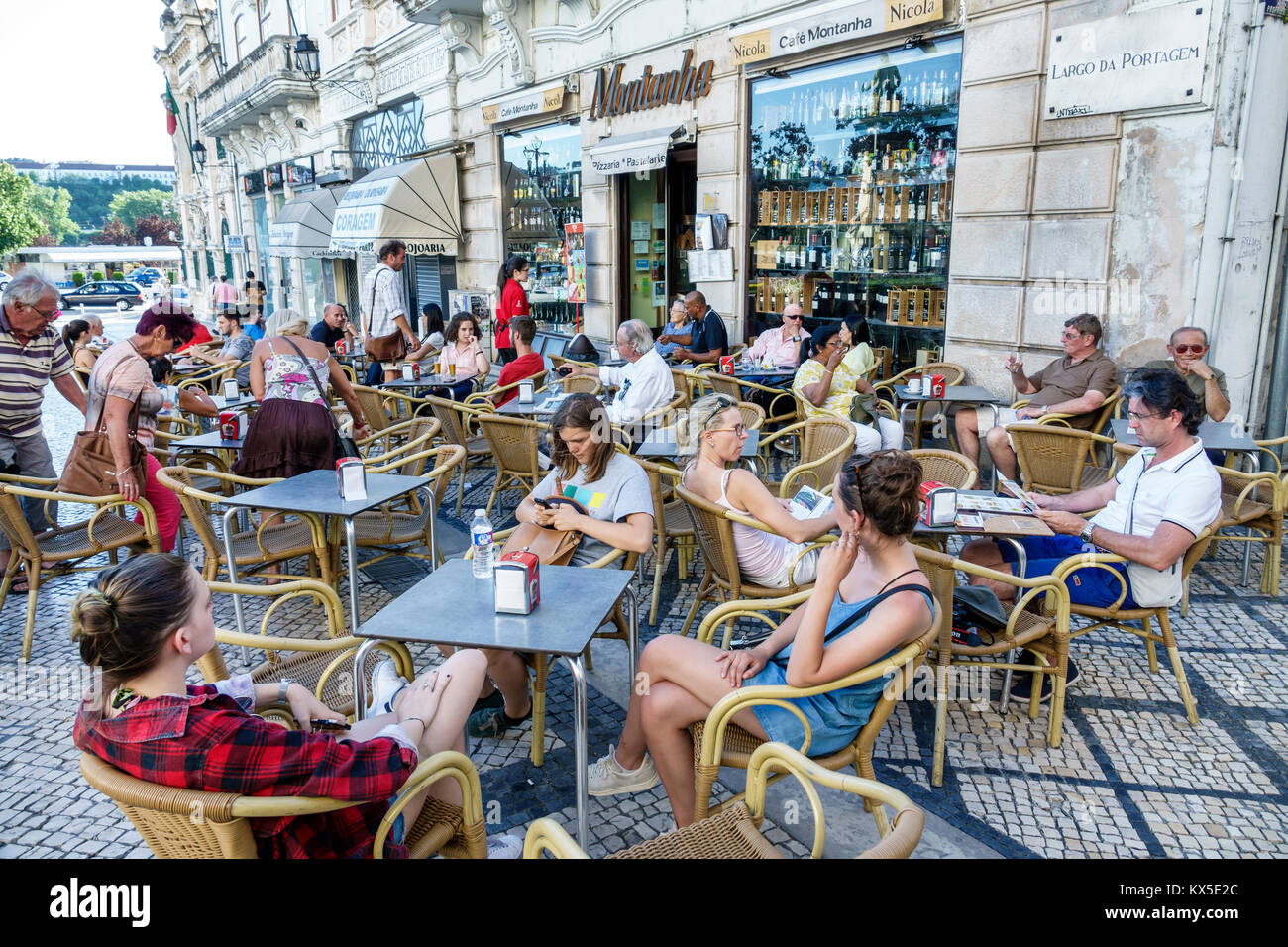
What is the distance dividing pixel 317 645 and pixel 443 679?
0.50m

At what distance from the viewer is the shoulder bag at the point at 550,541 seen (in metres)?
3.39

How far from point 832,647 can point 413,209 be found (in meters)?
13.0

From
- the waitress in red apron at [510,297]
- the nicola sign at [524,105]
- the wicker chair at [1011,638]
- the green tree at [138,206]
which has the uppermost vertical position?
the green tree at [138,206]

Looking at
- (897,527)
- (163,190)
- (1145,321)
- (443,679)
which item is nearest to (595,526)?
(443,679)

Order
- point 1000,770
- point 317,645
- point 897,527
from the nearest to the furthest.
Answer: point 897,527 < point 317,645 < point 1000,770

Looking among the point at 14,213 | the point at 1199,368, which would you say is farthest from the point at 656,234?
the point at 14,213

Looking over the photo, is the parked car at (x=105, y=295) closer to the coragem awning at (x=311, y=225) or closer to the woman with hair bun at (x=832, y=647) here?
the coragem awning at (x=311, y=225)

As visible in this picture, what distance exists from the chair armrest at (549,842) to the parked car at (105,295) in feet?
146

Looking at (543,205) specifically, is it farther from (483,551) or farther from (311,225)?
(483,551)

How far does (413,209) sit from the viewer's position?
13625 millimetres

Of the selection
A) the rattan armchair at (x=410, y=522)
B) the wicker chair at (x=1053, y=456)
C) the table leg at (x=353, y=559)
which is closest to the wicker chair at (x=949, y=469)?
the wicker chair at (x=1053, y=456)

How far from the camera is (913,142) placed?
24.6 feet
